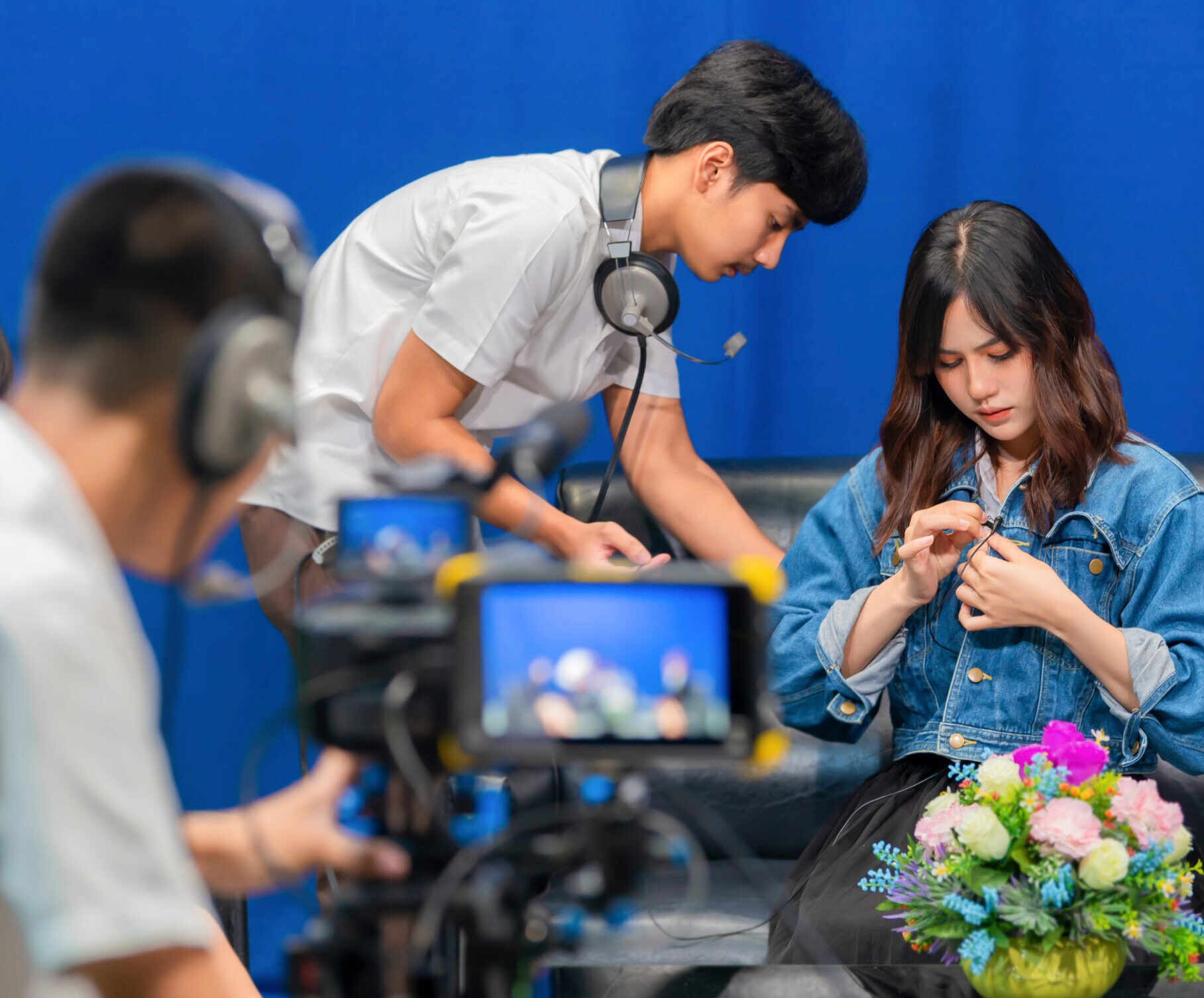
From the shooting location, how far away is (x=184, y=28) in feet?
7.82

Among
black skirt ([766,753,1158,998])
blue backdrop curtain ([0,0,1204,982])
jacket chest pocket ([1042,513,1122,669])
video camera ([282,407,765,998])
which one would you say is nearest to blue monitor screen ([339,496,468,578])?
video camera ([282,407,765,998])

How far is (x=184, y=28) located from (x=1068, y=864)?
7.13ft

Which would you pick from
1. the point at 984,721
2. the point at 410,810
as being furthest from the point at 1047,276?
the point at 410,810

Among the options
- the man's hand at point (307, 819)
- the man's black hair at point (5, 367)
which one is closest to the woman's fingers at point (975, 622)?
the man's hand at point (307, 819)

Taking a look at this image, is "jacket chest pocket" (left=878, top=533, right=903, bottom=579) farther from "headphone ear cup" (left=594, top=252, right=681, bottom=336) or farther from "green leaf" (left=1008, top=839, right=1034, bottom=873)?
"green leaf" (left=1008, top=839, right=1034, bottom=873)

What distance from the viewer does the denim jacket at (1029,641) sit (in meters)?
1.50

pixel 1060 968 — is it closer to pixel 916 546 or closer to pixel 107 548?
pixel 916 546

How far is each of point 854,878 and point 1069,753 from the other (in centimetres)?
43

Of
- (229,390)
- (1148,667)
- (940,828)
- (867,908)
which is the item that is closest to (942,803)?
(940,828)

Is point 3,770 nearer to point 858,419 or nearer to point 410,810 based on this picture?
point 410,810

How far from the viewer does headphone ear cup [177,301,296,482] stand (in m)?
0.58

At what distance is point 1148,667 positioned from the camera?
1.47 metres

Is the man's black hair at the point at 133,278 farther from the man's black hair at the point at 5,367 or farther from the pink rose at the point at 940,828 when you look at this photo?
the man's black hair at the point at 5,367

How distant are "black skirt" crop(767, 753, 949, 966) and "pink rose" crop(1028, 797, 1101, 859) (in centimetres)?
35
